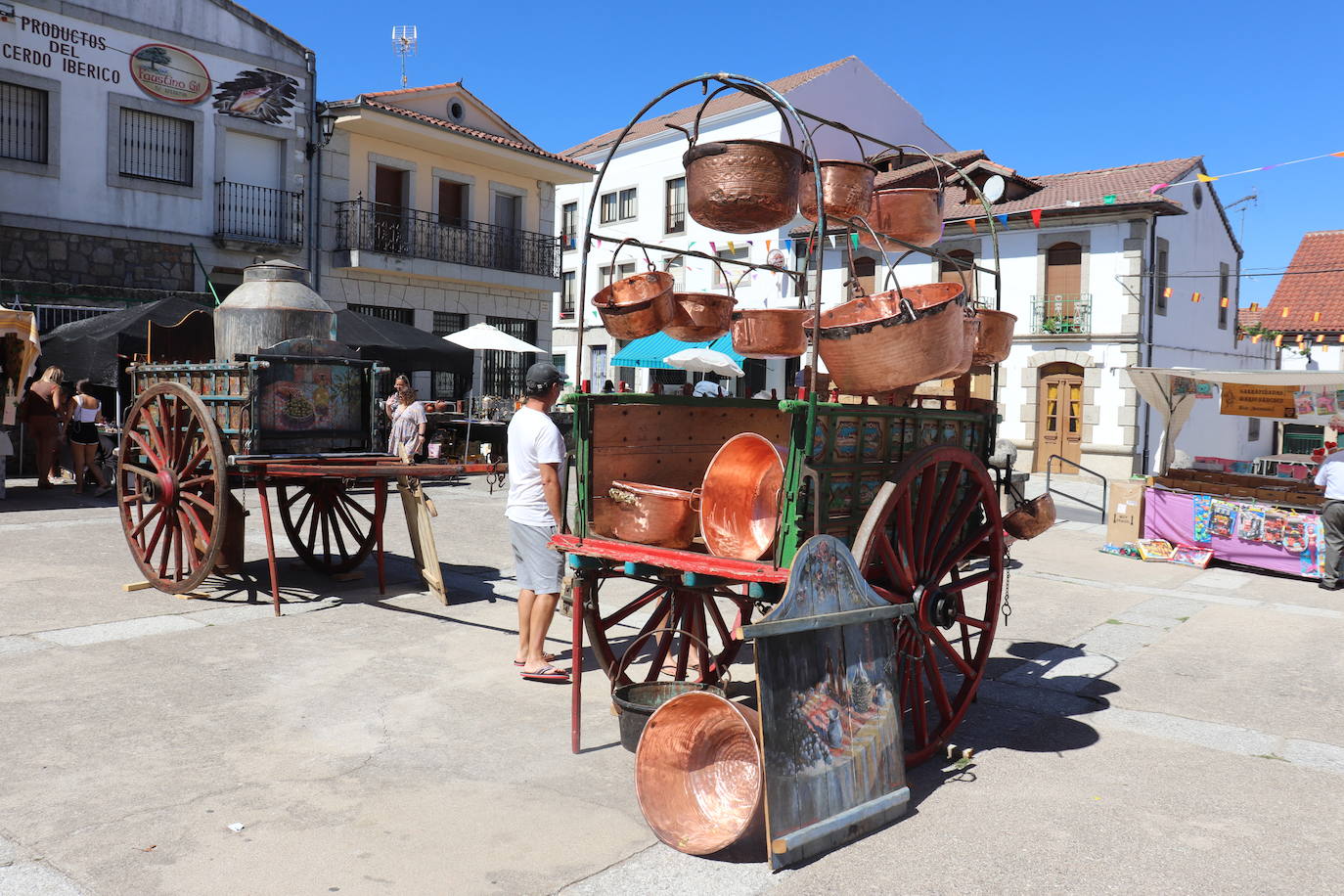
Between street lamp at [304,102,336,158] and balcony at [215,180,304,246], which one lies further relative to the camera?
street lamp at [304,102,336,158]

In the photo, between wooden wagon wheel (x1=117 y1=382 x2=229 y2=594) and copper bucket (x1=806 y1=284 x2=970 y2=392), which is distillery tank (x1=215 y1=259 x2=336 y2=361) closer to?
wooden wagon wheel (x1=117 y1=382 x2=229 y2=594)

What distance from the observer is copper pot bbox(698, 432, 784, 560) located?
4.20 m

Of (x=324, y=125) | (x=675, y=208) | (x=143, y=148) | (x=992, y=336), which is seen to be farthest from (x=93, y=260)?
(x=675, y=208)

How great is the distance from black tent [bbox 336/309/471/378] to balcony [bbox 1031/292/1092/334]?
13914 mm

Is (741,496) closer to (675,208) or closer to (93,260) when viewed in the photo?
(93,260)

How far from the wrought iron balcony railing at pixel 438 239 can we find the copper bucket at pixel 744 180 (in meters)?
15.4

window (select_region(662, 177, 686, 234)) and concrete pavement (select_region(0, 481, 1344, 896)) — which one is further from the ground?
window (select_region(662, 177, 686, 234))

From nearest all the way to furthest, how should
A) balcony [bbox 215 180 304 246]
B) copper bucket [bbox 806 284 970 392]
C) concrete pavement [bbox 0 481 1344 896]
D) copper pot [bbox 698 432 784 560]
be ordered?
concrete pavement [bbox 0 481 1344 896], copper bucket [bbox 806 284 970 392], copper pot [bbox 698 432 784 560], balcony [bbox 215 180 304 246]

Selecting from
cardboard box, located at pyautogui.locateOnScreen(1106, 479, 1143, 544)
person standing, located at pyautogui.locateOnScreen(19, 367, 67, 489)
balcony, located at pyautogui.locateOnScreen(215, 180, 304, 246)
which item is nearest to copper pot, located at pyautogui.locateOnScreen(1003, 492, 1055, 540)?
cardboard box, located at pyautogui.locateOnScreen(1106, 479, 1143, 544)

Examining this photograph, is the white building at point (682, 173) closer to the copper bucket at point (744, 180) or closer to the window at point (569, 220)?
the window at point (569, 220)

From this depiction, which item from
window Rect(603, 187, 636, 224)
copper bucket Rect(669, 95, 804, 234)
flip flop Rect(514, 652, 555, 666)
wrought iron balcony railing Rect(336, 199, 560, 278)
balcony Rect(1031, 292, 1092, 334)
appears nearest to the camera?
copper bucket Rect(669, 95, 804, 234)

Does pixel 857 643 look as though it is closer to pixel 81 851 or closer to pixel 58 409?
pixel 81 851

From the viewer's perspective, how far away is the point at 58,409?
1257 cm


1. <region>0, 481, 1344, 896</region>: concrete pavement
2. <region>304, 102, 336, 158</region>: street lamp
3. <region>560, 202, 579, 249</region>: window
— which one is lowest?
<region>0, 481, 1344, 896</region>: concrete pavement
